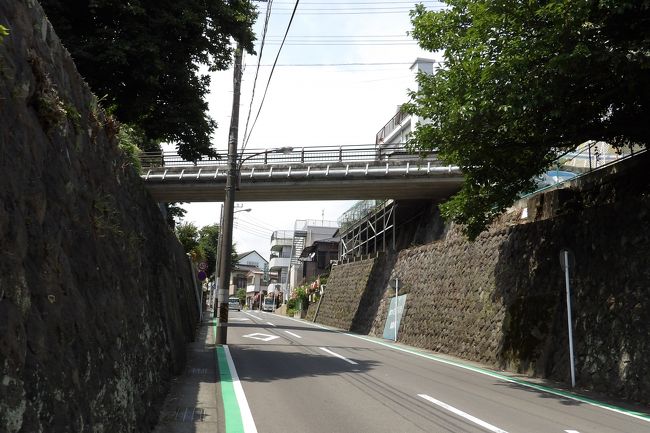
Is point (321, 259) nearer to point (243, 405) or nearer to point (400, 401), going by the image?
point (400, 401)

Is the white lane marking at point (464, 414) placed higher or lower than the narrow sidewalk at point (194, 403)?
higher

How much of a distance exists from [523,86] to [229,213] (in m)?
11.4

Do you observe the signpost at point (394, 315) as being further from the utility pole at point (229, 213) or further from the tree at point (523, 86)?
the tree at point (523, 86)

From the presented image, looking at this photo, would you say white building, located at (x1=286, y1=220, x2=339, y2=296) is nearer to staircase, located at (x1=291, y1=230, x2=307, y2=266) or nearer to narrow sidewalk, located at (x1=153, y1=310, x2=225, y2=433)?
staircase, located at (x1=291, y1=230, x2=307, y2=266)

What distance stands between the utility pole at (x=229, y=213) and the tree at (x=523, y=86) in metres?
7.80

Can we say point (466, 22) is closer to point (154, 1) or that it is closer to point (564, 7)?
point (564, 7)

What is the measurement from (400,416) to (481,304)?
10495 millimetres

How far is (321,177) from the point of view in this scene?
94.7 feet

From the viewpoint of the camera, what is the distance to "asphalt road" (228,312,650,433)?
7.31 meters

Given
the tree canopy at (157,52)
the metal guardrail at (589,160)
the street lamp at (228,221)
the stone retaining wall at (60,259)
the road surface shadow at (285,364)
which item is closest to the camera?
the stone retaining wall at (60,259)

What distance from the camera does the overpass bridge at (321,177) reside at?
27.9 m

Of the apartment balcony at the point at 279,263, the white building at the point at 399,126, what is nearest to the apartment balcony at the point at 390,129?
the white building at the point at 399,126

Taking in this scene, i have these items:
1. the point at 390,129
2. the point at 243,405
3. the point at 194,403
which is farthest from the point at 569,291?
the point at 390,129

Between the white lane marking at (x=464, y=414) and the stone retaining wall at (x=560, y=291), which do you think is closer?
the white lane marking at (x=464, y=414)
